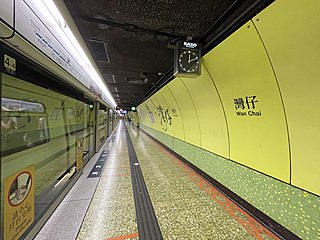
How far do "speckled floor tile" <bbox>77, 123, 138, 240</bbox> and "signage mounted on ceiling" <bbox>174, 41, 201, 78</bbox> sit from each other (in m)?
2.30

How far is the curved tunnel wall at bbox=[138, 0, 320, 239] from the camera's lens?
50.7 inches

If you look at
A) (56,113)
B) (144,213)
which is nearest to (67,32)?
(56,113)

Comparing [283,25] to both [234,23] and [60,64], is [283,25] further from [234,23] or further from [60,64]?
[60,64]

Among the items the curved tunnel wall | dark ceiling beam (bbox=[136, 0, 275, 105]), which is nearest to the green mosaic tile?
the curved tunnel wall

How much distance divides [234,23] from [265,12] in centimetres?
50

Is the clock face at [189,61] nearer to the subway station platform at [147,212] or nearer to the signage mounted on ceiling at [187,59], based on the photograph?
the signage mounted on ceiling at [187,59]

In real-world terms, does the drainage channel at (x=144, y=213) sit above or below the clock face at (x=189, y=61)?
below

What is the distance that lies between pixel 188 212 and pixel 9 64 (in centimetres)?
267

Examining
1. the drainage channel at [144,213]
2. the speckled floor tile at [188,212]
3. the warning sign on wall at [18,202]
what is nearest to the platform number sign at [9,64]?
the warning sign on wall at [18,202]

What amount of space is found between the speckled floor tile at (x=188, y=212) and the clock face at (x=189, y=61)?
2228 millimetres

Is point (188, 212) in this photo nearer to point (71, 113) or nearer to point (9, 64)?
point (9, 64)

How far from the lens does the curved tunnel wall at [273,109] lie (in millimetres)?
1287

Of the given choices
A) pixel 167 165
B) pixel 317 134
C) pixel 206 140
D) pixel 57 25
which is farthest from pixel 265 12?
pixel 167 165

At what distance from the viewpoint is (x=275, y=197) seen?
1.83 m
